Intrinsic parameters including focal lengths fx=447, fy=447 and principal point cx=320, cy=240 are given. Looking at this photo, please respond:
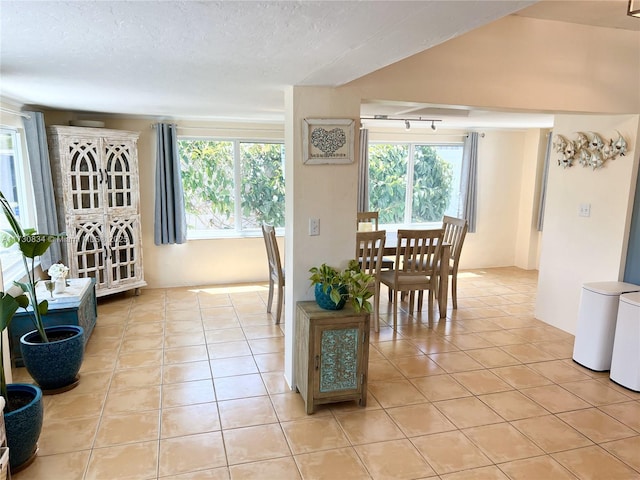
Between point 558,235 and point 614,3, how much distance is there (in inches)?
81.9

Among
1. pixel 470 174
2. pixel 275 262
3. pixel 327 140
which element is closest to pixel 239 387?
pixel 275 262

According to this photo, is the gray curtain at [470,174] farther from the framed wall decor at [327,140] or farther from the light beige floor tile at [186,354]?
the light beige floor tile at [186,354]

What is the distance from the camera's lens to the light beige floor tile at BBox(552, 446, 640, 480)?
2.32 meters

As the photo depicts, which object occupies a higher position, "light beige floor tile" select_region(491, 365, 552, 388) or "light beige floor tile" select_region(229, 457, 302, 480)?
"light beige floor tile" select_region(491, 365, 552, 388)

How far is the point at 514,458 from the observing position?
2.45 metres

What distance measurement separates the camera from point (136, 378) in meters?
3.30

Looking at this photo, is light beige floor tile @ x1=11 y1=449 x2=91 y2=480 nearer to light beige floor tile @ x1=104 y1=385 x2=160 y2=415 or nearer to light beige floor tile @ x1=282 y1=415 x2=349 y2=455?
light beige floor tile @ x1=104 y1=385 x2=160 y2=415

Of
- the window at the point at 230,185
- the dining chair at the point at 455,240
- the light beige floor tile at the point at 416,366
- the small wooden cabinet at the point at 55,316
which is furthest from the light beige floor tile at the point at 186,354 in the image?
the dining chair at the point at 455,240

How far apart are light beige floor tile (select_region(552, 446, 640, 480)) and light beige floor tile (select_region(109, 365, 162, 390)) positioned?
2649mm

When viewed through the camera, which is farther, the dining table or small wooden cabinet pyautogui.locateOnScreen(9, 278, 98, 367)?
the dining table

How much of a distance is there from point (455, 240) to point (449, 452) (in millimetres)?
2934

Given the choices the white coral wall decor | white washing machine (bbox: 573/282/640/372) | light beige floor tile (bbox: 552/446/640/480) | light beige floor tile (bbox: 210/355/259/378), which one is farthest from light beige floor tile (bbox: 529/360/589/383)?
Answer: light beige floor tile (bbox: 210/355/259/378)

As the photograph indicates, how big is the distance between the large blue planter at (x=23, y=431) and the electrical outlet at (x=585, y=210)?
438 cm

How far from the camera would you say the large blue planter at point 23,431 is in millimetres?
2172
